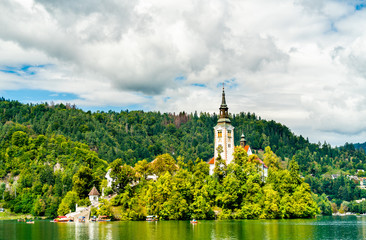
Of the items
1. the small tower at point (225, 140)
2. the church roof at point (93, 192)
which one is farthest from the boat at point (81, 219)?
the small tower at point (225, 140)

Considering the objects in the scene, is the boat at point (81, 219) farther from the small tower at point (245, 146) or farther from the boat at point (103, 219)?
the small tower at point (245, 146)

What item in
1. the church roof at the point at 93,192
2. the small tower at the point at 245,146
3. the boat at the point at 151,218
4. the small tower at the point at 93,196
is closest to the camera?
the boat at the point at 151,218

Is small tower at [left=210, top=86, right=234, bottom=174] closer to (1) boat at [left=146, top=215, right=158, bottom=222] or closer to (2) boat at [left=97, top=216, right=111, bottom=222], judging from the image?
(1) boat at [left=146, top=215, right=158, bottom=222]

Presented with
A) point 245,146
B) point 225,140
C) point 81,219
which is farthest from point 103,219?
point 245,146

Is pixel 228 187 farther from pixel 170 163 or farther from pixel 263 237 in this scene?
pixel 263 237

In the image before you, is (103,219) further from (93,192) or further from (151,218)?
(93,192)

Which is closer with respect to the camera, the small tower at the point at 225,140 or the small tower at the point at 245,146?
the small tower at the point at 225,140

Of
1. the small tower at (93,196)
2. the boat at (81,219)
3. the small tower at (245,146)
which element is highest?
the small tower at (245,146)

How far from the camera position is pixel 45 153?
162m

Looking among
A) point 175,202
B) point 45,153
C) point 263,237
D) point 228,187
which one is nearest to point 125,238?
point 263,237

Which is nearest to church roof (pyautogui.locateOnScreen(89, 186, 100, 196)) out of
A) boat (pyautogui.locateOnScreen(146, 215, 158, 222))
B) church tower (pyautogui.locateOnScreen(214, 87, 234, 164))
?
boat (pyautogui.locateOnScreen(146, 215, 158, 222))

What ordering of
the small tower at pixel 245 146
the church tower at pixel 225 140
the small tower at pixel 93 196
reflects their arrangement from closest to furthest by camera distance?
the small tower at pixel 93 196 < the church tower at pixel 225 140 < the small tower at pixel 245 146

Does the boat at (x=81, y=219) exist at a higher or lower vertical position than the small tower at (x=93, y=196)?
lower

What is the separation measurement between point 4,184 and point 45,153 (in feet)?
75.2
